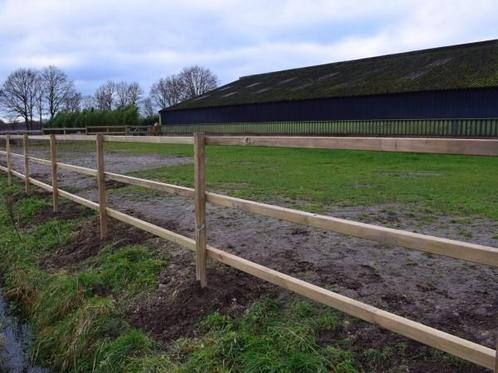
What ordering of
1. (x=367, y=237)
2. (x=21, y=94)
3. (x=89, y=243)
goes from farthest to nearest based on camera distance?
(x=21, y=94) < (x=89, y=243) < (x=367, y=237)

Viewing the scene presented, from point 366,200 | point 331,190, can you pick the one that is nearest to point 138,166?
point 331,190

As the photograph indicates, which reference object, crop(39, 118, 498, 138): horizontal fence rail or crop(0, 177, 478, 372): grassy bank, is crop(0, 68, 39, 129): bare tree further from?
crop(0, 177, 478, 372): grassy bank

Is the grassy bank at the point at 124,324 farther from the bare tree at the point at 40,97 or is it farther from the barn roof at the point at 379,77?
the bare tree at the point at 40,97

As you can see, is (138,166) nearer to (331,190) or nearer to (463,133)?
(331,190)

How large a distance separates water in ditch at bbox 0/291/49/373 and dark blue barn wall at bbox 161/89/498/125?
21.7 metres

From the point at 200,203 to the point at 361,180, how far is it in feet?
20.8

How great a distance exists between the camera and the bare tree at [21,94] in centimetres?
6831

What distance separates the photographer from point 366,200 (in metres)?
7.32

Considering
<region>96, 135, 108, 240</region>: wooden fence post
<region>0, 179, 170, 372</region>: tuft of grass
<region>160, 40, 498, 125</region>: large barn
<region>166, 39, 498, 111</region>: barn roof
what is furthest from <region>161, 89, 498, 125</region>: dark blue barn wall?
<region>0, 179, 170, 372</region>: tuft of grass

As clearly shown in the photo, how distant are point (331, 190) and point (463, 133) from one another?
1483 centimetres

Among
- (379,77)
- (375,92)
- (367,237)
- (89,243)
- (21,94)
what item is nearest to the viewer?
(367,237)

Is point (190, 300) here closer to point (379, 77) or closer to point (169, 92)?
point (379, 77)

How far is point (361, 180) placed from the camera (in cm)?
967

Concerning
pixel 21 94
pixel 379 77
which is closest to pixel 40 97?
pixel 21 94
